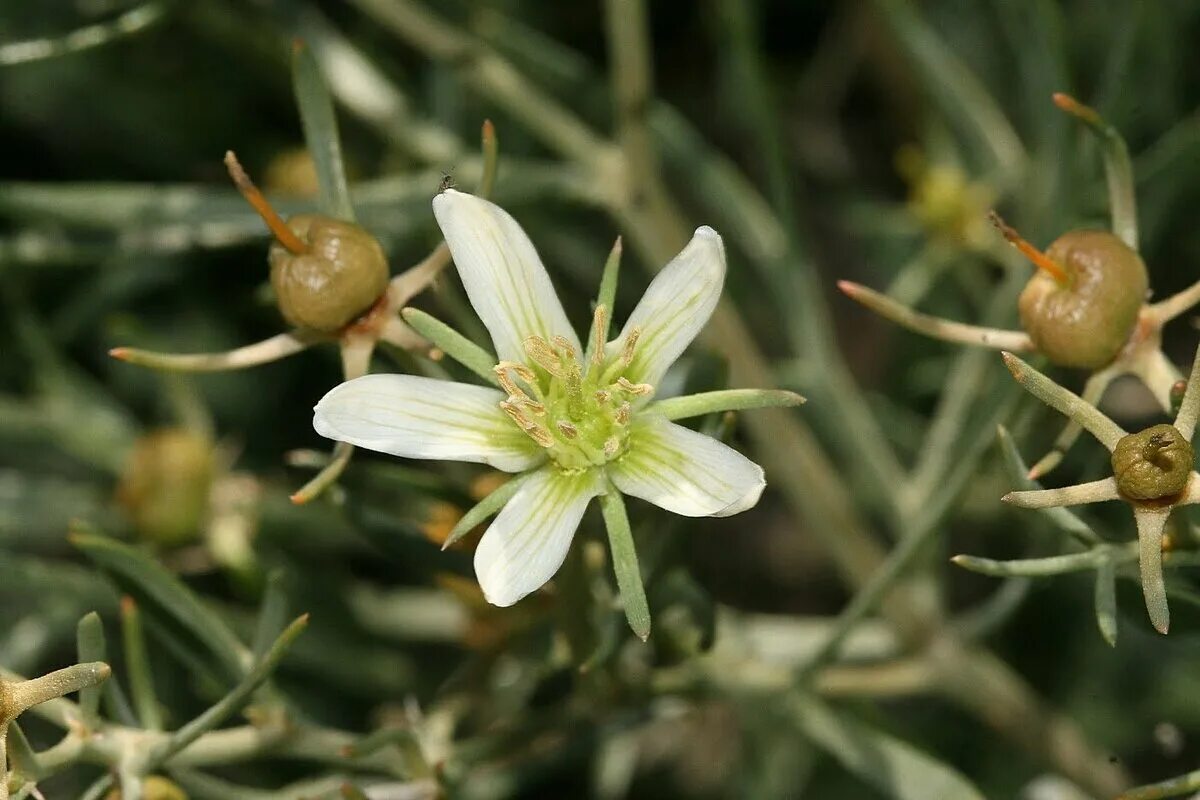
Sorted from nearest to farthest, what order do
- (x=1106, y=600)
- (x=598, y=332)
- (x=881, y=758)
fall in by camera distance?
1. (x=1106, y=600)
2. (x=598, y=332)
3. (x=881, y=758)

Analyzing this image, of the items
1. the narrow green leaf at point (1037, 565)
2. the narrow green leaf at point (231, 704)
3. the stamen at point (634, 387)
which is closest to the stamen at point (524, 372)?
the stamen at point (634, 387)

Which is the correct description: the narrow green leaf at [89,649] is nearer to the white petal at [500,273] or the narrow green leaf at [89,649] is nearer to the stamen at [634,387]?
the white petal at [500,273]

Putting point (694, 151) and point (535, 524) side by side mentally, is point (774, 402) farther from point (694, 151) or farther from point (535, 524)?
point (694, 151)

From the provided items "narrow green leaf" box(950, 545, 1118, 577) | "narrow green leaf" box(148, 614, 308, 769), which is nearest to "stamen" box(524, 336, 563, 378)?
"narrow green leaf" box(148, 614, 308, 769)

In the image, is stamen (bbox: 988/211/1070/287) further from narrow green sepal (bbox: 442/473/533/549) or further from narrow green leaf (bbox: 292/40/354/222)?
narrow green leaf (bbox: 292/40/354/222)

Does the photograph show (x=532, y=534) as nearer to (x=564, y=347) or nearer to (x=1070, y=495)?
(x=564, y=347)

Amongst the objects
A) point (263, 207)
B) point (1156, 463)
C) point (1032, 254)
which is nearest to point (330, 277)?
point (263, 207)
